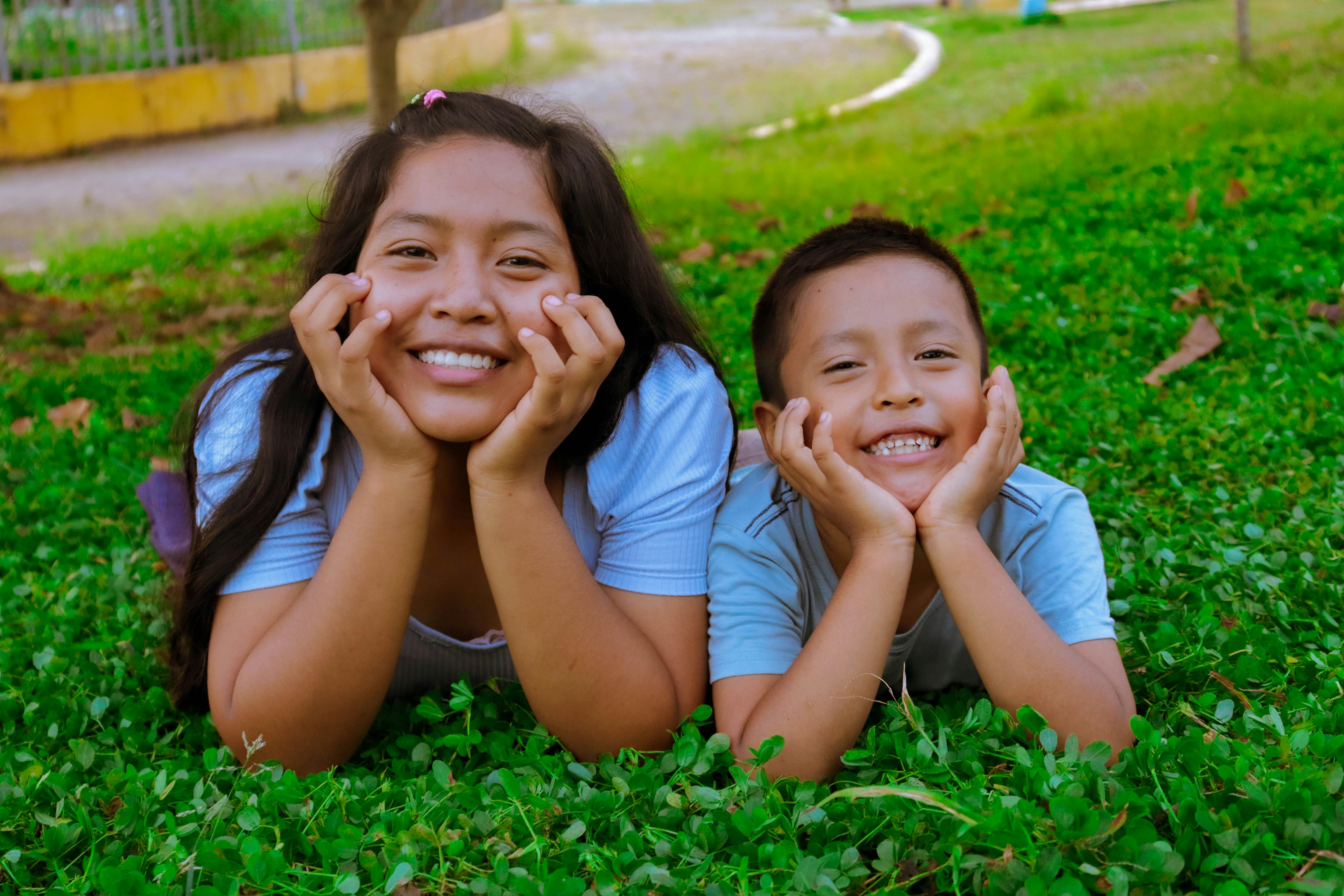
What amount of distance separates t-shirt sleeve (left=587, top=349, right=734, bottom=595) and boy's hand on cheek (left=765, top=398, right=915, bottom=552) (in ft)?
0.79

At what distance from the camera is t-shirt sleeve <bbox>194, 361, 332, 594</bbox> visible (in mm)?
2361

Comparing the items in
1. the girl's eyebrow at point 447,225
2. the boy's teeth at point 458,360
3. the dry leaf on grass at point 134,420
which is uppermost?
the girl's eyebrow at point 447,225

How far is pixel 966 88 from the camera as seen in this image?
39.7 ft

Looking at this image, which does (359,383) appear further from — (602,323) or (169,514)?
(169,514)

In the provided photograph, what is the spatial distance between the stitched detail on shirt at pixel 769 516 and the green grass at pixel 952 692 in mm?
453

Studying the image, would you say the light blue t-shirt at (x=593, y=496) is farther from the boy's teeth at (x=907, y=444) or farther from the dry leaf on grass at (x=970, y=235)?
the dry leaf on grass at (x=970, y=235)

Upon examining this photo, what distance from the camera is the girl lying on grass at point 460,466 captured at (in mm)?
2154

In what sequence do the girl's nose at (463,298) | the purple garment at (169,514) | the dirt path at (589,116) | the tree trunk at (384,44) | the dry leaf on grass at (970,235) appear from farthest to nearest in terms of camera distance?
the dirt path at (589,116) → the tree trunk at (384,44) → the dry leaf on grass at (970,235) → the purple garment at (169,514) → the girl's nose at (463,298)

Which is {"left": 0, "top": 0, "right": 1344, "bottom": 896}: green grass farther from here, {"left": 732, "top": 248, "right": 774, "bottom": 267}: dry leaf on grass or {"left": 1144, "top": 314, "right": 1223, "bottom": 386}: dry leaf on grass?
{"left": 732, "top": 248, "right": 774, "bottom": 267}: dry leaf on grass

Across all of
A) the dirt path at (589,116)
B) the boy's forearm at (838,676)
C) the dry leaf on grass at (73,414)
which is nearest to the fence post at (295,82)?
the dirt path at (589,116)

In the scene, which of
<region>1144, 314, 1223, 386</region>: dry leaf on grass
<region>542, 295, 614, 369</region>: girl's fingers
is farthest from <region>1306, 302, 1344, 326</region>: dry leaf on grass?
<region>542, 295, 614, 369</region>: girl's fingers

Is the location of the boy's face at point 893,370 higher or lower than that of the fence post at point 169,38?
lower

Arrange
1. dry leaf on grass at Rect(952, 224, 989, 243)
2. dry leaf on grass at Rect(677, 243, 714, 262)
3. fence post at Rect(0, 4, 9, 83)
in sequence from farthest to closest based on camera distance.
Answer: fence post at Rect(0, 4, 9, 83) < dry leaf on grass at Rect(677, 243, 714, 262) < dry leaf on grass at Rect(952, 224, 989, 243)

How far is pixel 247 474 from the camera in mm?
2408
